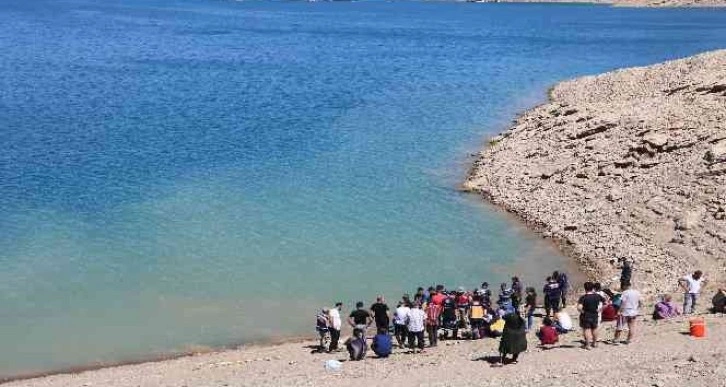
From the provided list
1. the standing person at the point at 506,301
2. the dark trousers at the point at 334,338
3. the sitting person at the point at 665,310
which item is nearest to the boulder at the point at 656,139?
the sitting person at the point at 665,310

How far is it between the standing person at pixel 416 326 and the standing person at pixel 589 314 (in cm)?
396

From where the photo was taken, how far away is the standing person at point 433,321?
22.0 m

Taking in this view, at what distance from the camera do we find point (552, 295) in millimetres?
24047

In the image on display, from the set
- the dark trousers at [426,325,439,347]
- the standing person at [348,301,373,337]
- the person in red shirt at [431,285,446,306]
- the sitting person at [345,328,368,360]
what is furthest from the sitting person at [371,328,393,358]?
the person in red shirt at [431,285,446,306]

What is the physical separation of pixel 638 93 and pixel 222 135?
25.1 m

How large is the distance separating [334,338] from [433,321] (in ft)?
8.63

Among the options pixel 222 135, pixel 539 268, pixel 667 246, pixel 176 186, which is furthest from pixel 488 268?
pixel 222 135

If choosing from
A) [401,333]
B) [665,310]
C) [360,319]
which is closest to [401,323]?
[401,333]

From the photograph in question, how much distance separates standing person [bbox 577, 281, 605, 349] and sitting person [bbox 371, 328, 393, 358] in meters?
4.70

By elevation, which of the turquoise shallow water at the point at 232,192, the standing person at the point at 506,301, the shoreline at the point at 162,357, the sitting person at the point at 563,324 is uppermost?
the turquoise shallow water at the point at 232,192

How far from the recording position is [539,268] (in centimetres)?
3027

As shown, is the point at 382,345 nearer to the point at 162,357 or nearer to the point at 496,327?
the point at 496,327

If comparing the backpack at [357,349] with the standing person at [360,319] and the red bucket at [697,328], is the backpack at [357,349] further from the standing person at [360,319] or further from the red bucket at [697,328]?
the red bucket at [697,328]

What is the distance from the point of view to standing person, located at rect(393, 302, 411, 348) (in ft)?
70.8
